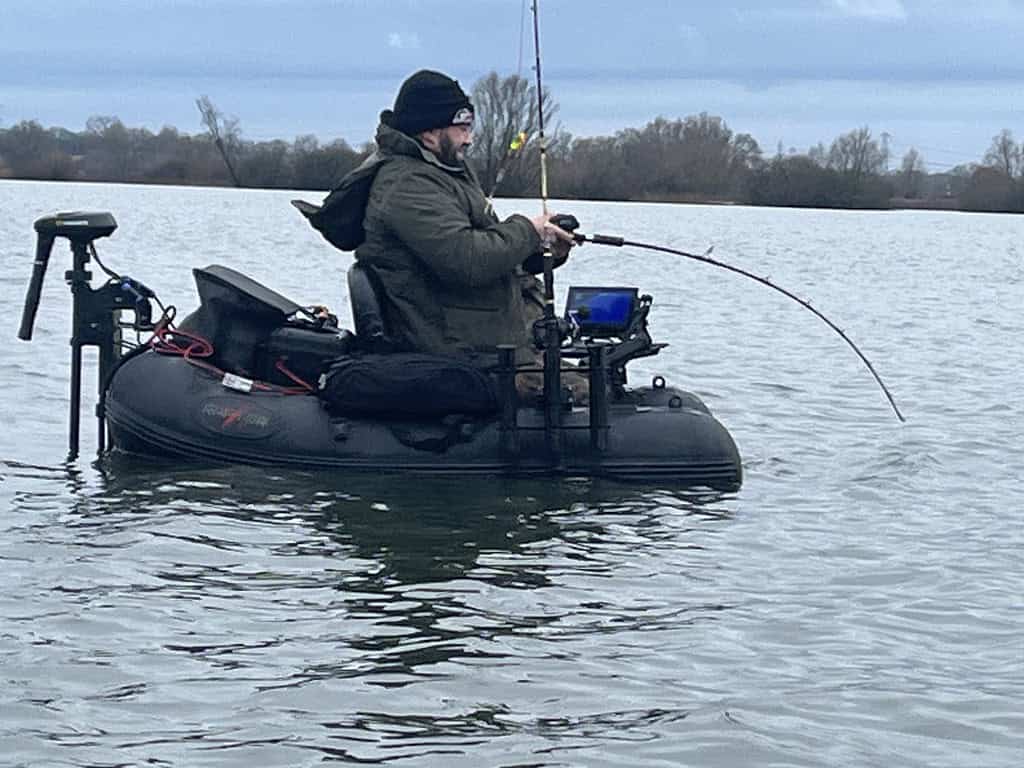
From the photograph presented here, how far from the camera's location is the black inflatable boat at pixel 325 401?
8.59m

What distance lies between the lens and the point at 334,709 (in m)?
5.42

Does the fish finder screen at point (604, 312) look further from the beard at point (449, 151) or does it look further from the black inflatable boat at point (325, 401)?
the beard at point (449, 151)

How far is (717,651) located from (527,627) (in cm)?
63

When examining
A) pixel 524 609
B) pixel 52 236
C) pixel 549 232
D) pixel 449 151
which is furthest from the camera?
pixel 52 236

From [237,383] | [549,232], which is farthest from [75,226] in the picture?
[549,232]

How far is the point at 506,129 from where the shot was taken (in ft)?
33.9

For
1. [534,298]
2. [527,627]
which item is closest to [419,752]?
[527,627]

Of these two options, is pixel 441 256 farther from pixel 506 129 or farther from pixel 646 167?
pixel 646 167

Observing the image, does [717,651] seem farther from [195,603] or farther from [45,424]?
[45,424]

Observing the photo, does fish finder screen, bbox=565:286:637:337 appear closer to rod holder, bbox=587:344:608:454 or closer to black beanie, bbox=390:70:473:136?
rod holder, bbox=587:344:608:454

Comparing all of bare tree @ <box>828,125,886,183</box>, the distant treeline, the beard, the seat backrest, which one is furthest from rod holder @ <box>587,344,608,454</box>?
bare tree @ <box>828,125,886,183</box>

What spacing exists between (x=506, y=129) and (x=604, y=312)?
177cm

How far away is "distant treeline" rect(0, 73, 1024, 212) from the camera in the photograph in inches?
2301

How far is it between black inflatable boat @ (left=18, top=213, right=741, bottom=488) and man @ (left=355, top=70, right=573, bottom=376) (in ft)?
0.54
